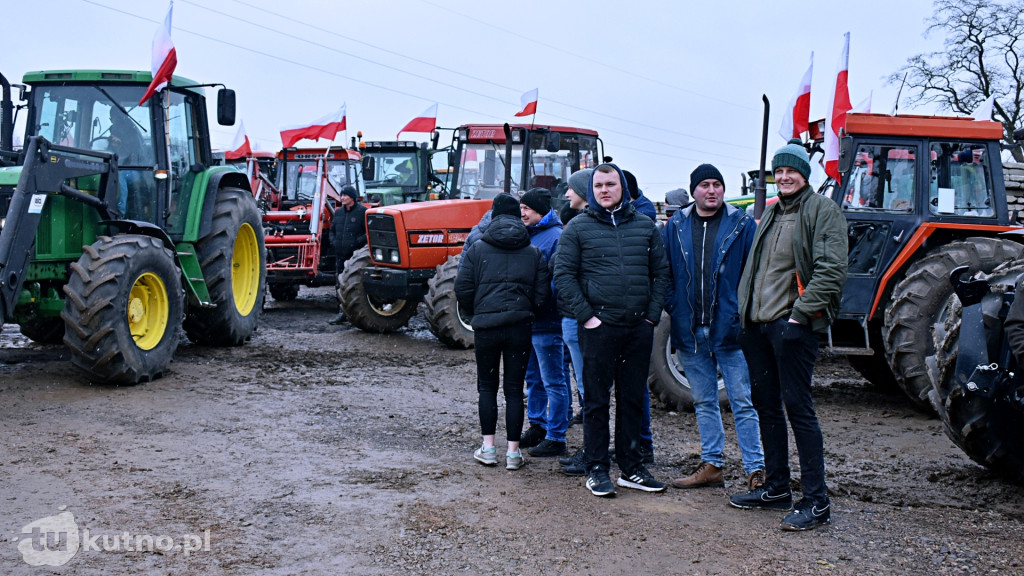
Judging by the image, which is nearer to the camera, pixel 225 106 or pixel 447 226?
pixel 225 106

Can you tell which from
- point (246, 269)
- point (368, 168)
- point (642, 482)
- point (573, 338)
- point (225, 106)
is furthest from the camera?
point (368, 168)

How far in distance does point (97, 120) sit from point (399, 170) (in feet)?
27.5

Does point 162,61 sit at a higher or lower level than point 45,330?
higher

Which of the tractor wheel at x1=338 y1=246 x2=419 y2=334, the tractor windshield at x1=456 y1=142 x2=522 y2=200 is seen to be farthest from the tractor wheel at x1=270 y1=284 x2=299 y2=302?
the tractor windshield at x1=456 y1=142 x2=522 y2=200

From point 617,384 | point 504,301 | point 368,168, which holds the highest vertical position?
point 368,168

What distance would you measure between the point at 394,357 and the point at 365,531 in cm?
534

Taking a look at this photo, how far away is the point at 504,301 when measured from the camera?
17.0 ft

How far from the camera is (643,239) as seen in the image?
4.77m

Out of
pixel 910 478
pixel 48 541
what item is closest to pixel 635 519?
pixel 910 478

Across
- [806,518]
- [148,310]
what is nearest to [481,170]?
[148,310]

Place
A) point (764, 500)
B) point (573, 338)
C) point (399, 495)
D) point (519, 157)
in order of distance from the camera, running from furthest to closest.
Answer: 1. point (519, 157)
2. point (573, 338)
3. point (399, 495)
4. point (764, 500)

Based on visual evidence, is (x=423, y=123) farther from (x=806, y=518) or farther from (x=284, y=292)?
(x=806, y=518)

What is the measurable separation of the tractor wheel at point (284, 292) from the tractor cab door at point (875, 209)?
9325mm

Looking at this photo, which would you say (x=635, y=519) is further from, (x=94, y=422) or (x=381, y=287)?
(x=381, y=287)
